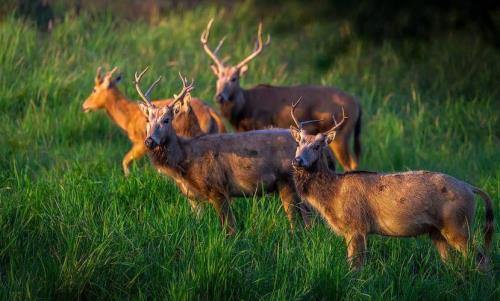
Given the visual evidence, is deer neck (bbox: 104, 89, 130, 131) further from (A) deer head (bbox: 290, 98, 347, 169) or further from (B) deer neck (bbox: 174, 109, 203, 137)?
(A) deer head (bbox: 290, 98, 347, 169)

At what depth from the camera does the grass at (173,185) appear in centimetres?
852

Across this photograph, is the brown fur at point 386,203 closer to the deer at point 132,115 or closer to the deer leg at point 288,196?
the deer leg at point 288,196

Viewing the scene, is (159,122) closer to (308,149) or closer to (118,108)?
(308,149)

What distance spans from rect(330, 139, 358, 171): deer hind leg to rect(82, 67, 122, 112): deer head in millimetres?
2890

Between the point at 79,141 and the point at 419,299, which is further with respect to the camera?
the point at 79,141

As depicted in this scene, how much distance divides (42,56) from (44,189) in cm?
666

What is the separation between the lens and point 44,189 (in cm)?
1027

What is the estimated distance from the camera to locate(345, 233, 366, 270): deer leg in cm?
923

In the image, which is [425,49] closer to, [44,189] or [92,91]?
[92,91]

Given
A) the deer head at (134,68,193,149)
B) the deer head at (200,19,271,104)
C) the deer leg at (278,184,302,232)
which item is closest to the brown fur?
the deer leg at (278,184,302,232)

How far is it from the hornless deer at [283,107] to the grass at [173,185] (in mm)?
476

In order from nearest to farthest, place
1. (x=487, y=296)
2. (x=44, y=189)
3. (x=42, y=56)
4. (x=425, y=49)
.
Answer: (x=487, y=296) → (x=44, y=189) → (x=42, y=56) → (x=425, y=49)

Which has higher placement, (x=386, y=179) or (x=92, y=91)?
(x=386, y=179)

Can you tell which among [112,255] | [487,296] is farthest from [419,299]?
[112,255]
